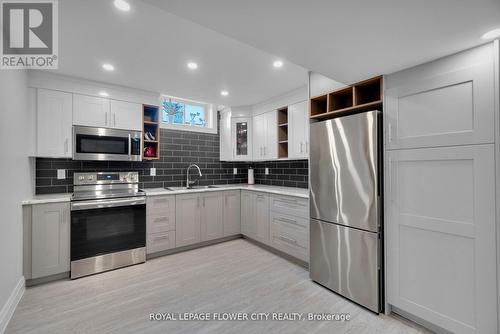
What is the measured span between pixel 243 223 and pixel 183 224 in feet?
3.49

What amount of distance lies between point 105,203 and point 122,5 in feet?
7.18

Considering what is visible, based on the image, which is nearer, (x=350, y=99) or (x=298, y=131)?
(x=350, y=99)

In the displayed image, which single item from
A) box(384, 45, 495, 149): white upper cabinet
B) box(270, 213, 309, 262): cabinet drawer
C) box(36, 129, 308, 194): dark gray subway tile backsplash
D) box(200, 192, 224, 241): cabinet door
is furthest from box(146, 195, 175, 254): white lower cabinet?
box(384, 45, 495, 149): white upper cabinet

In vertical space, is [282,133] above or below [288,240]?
above

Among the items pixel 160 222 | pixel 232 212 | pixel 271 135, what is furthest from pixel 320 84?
pixel 160 222

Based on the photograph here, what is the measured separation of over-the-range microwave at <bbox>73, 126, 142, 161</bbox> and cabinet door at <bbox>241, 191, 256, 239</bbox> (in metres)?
1.79

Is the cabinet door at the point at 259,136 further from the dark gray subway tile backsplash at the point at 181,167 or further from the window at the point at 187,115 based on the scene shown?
the window at the point at 187,115

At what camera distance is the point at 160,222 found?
322 centimetres

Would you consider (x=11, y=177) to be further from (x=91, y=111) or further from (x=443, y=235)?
(x=443, y=235)

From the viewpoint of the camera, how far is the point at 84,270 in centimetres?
264

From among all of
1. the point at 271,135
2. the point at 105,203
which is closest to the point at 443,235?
the point at 271,135

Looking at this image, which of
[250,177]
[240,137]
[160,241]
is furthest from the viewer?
[250,177]

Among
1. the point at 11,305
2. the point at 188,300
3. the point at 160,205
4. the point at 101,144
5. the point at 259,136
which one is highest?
the point at 259,136

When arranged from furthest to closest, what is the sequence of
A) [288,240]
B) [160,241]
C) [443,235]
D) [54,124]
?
[160,241] < [288,240] < [54,124] < [443,235]
